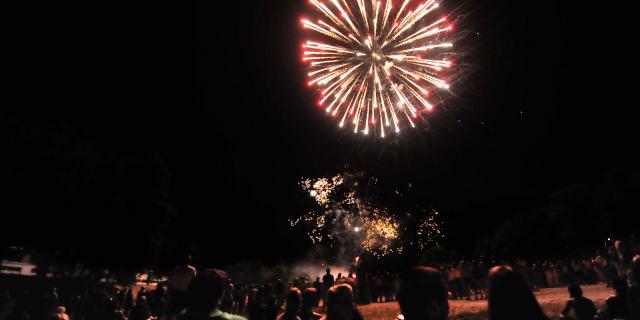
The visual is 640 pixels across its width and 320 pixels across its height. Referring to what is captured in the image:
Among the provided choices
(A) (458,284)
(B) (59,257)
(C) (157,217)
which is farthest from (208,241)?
(A) (458,284)

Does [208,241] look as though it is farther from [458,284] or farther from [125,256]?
[458,284]

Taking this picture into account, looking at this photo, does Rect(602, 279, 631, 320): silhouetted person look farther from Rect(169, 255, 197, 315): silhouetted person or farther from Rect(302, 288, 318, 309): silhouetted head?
Rect(169, 255, 197, 315): silhouetted person

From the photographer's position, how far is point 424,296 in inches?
123

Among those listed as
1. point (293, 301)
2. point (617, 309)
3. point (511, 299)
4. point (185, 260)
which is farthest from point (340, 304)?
point (617, 309)

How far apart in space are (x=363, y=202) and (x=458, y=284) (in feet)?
80.0

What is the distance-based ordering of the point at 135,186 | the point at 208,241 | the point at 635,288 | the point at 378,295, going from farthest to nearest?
1. the point at 208,241
2. the point at 135,186
3. the point at 378,295
4. the point at 635,288

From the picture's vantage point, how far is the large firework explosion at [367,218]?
Result: 40.9m

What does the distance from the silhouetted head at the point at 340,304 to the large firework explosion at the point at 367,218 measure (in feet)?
121

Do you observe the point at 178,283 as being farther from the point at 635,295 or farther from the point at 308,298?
the point at 635,295

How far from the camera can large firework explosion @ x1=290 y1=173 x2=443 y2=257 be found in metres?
40.9

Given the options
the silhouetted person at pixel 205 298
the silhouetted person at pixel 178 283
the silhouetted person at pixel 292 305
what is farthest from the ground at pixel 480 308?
the silhouetted person at pixel 205 298

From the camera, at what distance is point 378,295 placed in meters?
21.9

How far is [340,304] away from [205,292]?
1373mm

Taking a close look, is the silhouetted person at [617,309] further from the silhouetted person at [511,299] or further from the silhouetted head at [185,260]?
the silhouetted head at [185,260]
